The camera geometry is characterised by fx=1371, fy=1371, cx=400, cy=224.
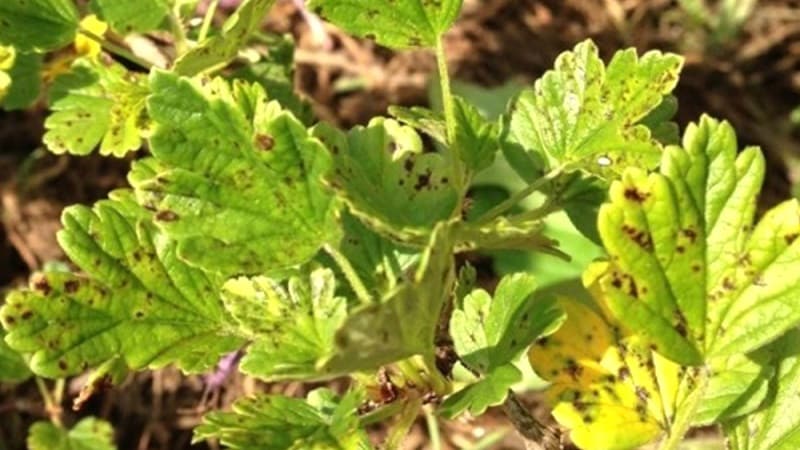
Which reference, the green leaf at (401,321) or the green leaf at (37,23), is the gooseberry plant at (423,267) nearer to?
the green leaf at (401,321)

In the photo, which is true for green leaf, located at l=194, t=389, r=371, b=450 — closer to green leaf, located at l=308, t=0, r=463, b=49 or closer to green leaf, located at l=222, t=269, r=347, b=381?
green leaf, located at l=222, t=269, r=347, b=381

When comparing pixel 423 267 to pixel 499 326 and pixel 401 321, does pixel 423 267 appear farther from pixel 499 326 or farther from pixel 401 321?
pixel 499 326

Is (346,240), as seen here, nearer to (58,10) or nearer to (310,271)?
(310,271)

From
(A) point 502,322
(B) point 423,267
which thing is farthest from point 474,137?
(B) point 423,267

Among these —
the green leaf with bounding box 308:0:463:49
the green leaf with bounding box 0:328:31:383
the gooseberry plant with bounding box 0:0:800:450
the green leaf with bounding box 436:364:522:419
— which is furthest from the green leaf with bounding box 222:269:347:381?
the green leaf with bounding box 0:328:31:383

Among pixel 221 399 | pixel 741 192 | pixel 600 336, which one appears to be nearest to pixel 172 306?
pixel 600 336

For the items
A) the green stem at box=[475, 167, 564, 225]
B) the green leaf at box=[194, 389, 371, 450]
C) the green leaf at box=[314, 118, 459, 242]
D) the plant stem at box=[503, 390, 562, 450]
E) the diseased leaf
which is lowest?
the plant stem at box=[503, 390, 562, 450]

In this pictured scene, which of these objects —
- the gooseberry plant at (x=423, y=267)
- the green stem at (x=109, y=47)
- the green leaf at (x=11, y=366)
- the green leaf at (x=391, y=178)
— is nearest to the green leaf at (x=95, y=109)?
the green stem at (x=109, y=47)
